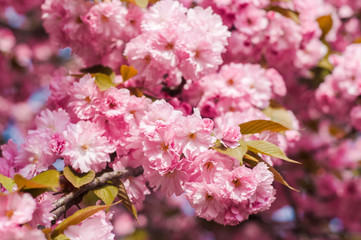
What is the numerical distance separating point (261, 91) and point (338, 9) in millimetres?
1912

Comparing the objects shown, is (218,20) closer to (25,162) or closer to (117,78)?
(117,78)

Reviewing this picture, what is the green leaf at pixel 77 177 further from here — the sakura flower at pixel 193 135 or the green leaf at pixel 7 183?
the sakura flower at pixel 193 135

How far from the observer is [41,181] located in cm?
128

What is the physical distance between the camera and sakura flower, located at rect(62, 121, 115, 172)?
1.44m

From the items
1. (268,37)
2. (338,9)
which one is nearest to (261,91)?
(268,37)

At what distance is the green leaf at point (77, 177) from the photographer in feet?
4.47

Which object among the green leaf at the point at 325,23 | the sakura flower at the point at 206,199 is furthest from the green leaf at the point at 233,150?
the green leaf at the point at 325,23

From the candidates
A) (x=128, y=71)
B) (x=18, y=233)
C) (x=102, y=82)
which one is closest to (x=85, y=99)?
(x=102, y=82)

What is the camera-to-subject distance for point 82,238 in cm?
121

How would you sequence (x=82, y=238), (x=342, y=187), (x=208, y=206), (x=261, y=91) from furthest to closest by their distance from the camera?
(x=342, y=187) < (x=261, y=91) < (x=208, y=206) < (x=82, y=238)

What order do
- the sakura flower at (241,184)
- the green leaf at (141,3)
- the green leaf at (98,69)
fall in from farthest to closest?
the green leaf at (98,69) → the green leaf at (141,3) → the sakura flower at (241,184)

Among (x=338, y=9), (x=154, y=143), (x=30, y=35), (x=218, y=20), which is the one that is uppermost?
(x=218, y=20)

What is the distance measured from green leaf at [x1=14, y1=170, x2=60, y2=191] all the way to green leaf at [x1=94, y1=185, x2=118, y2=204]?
0.19 meters

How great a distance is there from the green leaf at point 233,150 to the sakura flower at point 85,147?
407 mm
